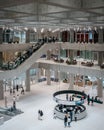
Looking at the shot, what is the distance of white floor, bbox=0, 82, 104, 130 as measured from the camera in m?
21.5

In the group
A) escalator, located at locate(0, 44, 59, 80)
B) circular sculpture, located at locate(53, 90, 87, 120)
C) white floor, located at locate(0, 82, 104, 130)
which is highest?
escalator, located at locate(0, 44, 59, 80)

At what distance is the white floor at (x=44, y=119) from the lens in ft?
70.6

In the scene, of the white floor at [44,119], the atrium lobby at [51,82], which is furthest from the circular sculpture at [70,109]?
the white floor at [44,119]

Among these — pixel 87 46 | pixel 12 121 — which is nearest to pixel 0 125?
pixel 12 121

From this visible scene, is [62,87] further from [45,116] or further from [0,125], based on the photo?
[0,125]

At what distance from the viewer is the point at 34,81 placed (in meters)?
42.1

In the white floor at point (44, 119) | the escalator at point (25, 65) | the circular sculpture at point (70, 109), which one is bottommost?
the white floor at point (44, 119)

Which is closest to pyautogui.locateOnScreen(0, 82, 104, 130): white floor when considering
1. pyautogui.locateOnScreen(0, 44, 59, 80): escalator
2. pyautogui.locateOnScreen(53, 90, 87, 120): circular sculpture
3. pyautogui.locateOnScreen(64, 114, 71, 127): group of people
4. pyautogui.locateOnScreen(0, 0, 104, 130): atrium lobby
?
pyautogui.locateOnScreen(0, 0, 104, 130): atrium lobby

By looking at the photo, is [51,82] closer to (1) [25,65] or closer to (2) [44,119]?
(1) [25,65]

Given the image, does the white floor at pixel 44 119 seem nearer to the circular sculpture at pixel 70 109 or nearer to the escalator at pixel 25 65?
the circular sculpture at pixel 70 109

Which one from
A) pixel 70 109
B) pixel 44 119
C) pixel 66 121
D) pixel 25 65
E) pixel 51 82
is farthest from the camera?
pixel 51 82

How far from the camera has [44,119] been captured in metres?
23.5

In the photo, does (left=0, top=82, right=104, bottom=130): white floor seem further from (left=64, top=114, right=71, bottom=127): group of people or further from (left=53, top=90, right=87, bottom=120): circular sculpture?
(left=53, top=90, right=87, bottom=120): circular sculpture

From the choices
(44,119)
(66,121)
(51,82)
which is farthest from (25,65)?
(51,82)
